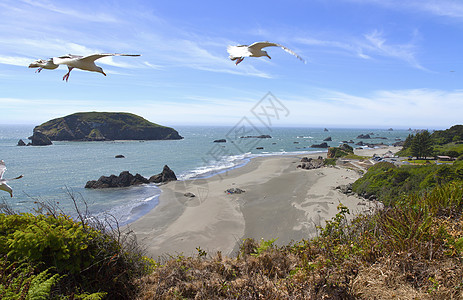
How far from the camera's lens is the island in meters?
111

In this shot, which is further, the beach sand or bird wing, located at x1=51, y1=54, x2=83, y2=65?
the beach sand

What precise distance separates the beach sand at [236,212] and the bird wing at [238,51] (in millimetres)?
8095

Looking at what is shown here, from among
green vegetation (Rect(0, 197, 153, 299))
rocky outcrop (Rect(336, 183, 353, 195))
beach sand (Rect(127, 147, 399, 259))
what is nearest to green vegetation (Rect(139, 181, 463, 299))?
green vegetation (Rect(0, 197, 153, 299))

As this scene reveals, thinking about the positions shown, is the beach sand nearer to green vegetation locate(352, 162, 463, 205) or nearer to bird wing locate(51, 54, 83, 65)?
green vegetation locate(352, 162, 463, 205)

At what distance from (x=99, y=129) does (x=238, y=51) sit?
129 metres

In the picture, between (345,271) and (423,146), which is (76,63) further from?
(423,146)

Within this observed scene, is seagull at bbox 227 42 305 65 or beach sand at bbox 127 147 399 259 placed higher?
seagull at bbox 227 42 305 65

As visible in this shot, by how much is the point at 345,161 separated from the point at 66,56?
165 ft

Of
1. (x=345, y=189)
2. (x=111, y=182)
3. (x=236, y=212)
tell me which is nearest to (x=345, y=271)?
(x=236, y=212)

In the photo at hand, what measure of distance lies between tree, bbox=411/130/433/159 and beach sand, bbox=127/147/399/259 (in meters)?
22.4

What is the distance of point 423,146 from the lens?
4431cm

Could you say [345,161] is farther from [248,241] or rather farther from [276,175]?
[248,241]

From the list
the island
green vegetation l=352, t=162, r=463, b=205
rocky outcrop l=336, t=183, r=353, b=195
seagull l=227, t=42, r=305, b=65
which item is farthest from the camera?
the island

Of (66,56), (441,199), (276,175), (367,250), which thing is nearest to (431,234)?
(367,250)
